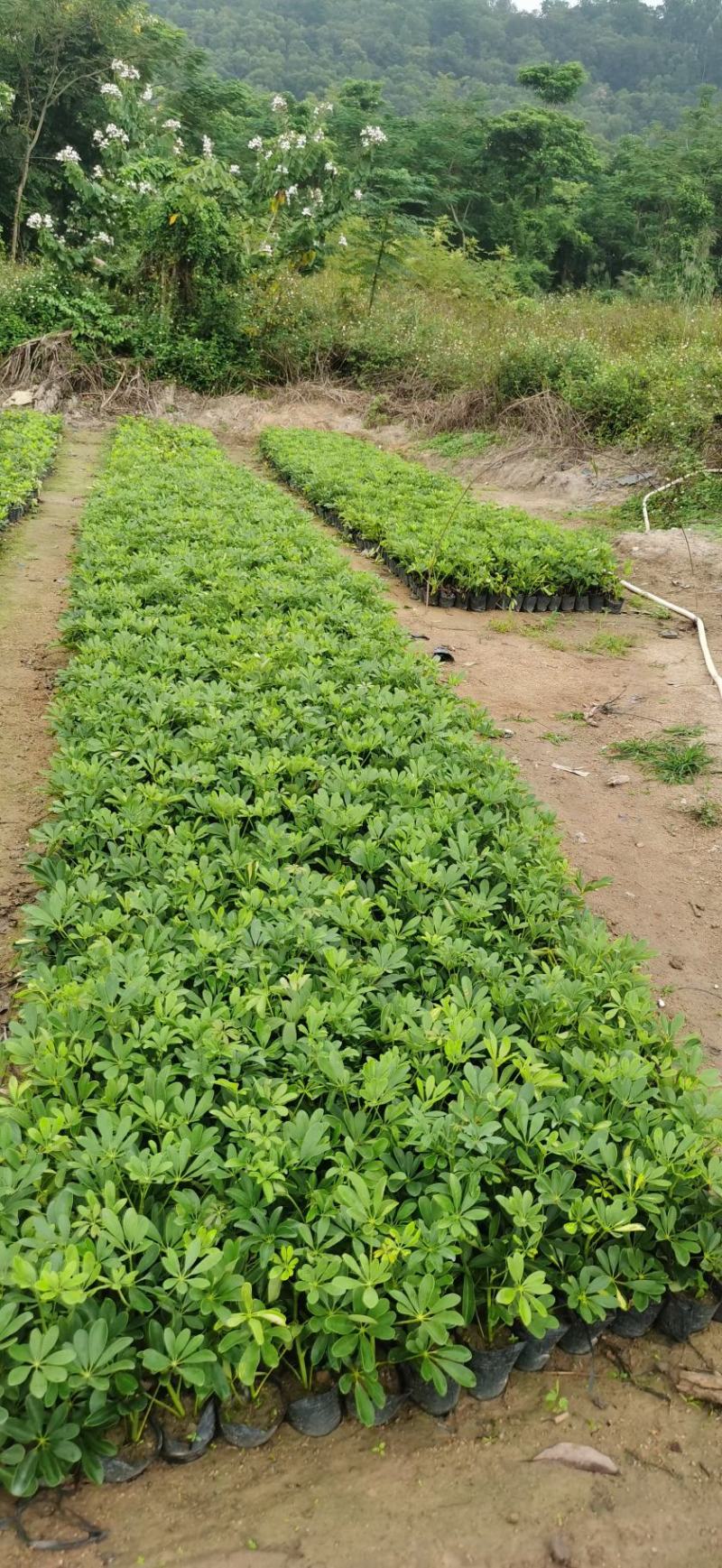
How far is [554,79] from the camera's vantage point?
1286 inches

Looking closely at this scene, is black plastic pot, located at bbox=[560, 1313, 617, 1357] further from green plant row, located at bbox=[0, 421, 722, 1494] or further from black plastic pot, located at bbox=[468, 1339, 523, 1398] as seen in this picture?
black plastic pot, located at bbox=[468, 1339, 523, 1398]

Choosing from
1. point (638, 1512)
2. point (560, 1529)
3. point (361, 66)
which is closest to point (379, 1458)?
A: point (560, 1529)

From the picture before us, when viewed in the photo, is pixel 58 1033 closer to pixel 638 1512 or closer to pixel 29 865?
pixel 29 865

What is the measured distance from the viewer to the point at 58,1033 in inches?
96.4

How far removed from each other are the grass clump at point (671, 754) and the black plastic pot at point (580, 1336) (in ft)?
11.3

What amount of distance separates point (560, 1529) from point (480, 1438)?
9.0 inches

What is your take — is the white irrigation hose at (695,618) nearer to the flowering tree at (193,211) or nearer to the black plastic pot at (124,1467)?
the black plastic pot at (124,1467)

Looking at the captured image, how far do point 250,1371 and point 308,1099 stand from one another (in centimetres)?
71

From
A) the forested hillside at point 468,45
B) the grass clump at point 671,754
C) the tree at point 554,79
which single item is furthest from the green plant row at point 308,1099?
the forested hillside at point 468,45

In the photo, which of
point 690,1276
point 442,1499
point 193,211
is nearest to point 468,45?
point 193,211

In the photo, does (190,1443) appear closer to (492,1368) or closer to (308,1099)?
(492,1368)

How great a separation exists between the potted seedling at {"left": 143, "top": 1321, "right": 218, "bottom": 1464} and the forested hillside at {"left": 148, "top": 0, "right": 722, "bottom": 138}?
205ft

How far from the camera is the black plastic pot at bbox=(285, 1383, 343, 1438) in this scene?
6.51 feet

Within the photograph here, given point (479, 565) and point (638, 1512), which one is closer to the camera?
point (638, 1512)
